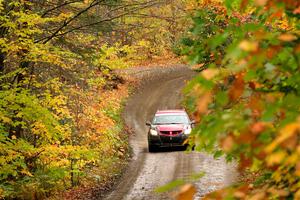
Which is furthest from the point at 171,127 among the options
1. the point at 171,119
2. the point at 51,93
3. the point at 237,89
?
the point at 237,89

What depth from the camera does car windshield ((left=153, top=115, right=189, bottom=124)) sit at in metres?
21.2

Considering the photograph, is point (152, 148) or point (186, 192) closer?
point (186, 192)

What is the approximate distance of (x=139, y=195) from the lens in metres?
14.1

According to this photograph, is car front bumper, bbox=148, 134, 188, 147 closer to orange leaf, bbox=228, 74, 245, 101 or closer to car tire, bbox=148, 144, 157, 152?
car tire, bbox=148, 144, 157, 152

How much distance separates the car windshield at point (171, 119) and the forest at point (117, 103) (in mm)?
2018

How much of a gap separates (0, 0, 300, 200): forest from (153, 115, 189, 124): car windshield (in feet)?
6.62

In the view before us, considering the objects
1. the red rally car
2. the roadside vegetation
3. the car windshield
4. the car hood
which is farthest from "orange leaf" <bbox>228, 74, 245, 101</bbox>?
the car windshield

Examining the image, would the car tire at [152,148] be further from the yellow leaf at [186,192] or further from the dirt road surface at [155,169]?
the yellow leaf at [186,192]

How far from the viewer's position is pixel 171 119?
21469 millimetres

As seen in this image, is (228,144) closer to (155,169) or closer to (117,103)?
(155,169)

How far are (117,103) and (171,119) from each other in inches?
388

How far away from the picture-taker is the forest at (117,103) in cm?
253

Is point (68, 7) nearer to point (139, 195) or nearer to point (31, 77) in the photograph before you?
point (31, 77)

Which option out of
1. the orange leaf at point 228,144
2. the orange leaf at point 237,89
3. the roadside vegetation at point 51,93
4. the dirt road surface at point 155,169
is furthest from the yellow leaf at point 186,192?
the roadside vegetation at point 51,93
